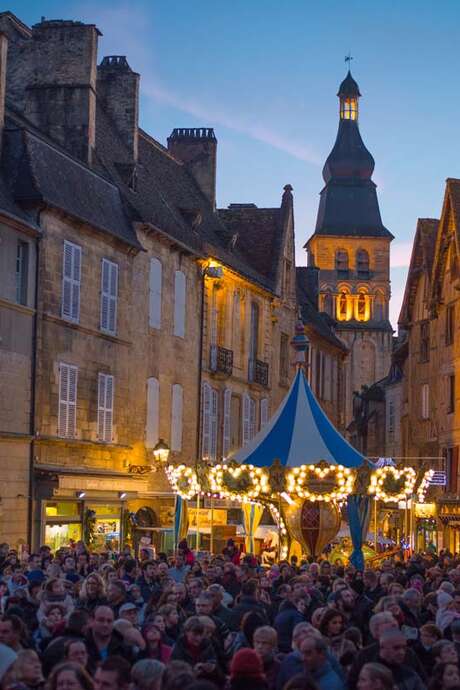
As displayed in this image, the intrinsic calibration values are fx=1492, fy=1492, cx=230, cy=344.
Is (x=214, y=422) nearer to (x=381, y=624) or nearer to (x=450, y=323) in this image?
(x=450, y=323)

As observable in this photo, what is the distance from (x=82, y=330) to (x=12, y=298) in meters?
3.10

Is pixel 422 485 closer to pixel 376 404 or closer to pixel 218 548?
pixel 218 548

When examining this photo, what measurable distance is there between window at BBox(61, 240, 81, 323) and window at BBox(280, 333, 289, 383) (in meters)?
17.8

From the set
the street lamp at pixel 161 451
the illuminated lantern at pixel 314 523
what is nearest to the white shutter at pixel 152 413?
the street lamp at pixel 161 451

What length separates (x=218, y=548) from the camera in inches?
1416

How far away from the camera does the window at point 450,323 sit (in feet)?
147

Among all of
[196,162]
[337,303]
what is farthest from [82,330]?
[337,303]

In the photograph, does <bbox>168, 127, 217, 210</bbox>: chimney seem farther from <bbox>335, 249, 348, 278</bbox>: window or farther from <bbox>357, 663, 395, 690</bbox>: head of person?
<bbox>335, 249, 348, 278</bbox>: window

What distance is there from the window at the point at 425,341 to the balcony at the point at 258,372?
702cm

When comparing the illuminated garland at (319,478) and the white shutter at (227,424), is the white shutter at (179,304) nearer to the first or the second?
the white shutter at (227,424)

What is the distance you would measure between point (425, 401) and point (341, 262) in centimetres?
6216

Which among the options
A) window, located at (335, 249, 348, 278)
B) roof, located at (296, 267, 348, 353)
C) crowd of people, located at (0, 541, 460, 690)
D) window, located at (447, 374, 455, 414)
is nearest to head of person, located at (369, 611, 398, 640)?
crowd of people, located at (0, 541, 460, 690)

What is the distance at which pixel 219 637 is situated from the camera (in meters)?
11.5

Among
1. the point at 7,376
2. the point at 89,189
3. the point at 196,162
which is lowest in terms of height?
the point at 7,376
